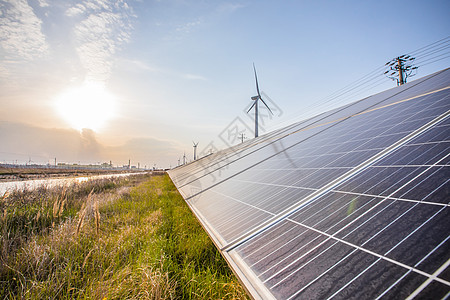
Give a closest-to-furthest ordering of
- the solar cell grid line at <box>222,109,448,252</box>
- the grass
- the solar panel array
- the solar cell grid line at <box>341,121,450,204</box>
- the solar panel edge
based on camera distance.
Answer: the solar panel array, the solar panel edge, the solar cell grid line at <box>341,121,450,204</box>, the solar cell grid line at <box>222,109,448,252</box>, the grass

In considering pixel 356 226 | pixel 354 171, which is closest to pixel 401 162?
pixel 354 171

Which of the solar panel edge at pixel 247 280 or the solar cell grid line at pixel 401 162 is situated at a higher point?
the solar cell grid line at pixel 401 162

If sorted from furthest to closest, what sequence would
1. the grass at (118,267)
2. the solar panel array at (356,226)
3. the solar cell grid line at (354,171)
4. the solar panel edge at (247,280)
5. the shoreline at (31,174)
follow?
the shoreline at (31,174)
the grass at (118,267)
the solar cell grid line at (354,171)
the solar panel edge at (247,280)
the solar panel array at (356,226)

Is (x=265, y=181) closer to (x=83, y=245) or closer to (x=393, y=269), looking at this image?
(x=393, y=269)

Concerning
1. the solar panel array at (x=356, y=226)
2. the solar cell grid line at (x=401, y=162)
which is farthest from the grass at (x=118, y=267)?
the solar cell grid line at (x=401, y=162)

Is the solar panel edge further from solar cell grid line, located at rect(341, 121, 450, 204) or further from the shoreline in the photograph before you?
the shoreline

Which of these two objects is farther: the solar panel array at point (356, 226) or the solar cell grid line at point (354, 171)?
the solar cell grid line at point (354, 171)

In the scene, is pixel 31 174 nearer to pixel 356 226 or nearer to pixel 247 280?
pixel 247 280

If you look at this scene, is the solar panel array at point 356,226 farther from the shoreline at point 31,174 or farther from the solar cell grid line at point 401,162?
the shoreline at point 31,174

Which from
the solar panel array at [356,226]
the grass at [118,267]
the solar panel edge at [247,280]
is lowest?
the grass at [118,267]

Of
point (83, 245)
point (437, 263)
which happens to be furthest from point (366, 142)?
point (83, 245)

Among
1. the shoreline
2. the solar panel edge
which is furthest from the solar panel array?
the shoreline

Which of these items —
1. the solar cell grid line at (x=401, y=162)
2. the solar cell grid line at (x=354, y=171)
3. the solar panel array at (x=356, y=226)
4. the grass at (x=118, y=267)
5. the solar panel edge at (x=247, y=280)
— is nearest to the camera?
the solar panel array at (x=356, y=226)

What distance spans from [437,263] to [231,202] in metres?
3.57
